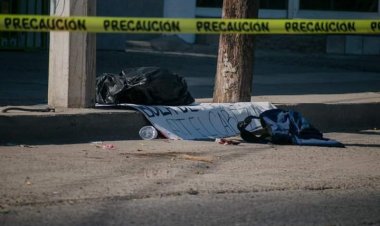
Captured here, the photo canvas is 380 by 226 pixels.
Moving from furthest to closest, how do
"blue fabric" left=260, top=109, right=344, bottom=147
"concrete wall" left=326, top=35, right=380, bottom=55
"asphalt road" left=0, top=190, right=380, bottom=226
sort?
"concrete wall" left=326, top=35, right=380, bottom=55
"blue fabric" left=260, top=109, right=344, bottom=147
"asphalt road" left=0, top=190, right=380, bottom=226

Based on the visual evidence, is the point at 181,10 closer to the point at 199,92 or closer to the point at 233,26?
the point at 199,92

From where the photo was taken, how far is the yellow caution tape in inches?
323

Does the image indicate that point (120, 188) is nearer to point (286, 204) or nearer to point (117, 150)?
point (286, 204)

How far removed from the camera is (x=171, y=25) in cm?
858

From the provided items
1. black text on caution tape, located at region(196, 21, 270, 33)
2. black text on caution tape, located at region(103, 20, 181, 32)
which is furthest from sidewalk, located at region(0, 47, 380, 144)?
black text on caution tape, located at region(196, 21, 270, 33)

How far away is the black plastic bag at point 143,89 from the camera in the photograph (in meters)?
11.1

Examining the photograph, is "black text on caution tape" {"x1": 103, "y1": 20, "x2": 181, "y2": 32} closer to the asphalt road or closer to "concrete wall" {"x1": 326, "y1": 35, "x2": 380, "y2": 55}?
the asphalt road

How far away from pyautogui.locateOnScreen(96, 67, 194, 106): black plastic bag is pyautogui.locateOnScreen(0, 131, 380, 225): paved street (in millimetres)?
789

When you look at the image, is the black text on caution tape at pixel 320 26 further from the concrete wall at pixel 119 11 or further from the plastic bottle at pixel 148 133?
the concrete wall at pixel 119 11

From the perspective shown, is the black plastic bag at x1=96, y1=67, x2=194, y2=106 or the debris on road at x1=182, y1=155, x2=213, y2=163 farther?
the black plastic bag at x1=96, y1=67, x2=194, y2=106

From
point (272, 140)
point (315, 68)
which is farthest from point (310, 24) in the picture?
point (315, 68)

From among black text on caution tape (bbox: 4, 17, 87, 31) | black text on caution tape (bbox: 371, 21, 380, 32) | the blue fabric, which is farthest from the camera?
the blue fabric

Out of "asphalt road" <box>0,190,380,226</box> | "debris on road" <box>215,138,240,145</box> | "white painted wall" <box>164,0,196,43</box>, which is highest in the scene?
"white painted wall" <box>164,0,196,43</box>

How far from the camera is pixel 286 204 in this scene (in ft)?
24.4
